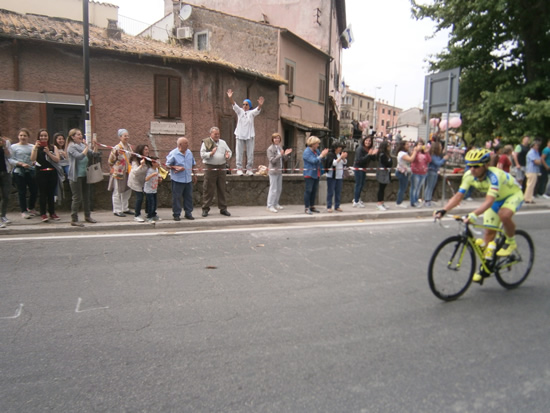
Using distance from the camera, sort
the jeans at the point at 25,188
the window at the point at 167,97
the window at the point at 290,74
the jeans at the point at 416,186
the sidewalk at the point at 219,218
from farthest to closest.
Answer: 1. the window at the point at 290,74
2. the window at the point at 167,97
3. the jeans at the point at 416,186
4. the jeans at the point at 25,188
5. the sidewalk at the point at 219,218

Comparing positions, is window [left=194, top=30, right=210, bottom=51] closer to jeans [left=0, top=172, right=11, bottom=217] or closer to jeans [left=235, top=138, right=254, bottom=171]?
jeans [left=235, top=138, right=254, bottom=171]

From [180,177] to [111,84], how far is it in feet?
25.6

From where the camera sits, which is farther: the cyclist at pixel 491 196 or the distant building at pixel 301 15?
the distant building at pixel 301 15

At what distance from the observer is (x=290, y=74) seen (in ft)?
72.8

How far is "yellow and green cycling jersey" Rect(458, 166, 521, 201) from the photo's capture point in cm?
526

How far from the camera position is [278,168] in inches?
437

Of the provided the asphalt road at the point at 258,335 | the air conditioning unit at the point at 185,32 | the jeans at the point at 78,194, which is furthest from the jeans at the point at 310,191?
the air conditioning unit at the point at 185,32

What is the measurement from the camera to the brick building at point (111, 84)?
14.2 meters

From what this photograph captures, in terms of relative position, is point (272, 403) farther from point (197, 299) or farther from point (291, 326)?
point (197, 299)

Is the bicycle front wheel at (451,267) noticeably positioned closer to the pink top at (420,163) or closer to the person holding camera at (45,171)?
the pink top at (420,163)

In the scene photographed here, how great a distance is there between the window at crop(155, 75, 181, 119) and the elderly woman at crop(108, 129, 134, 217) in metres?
6.82

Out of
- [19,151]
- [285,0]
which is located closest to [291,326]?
[19,151]

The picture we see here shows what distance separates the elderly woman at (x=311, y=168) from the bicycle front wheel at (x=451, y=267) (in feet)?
19.4

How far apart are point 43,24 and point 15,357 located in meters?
14.9
